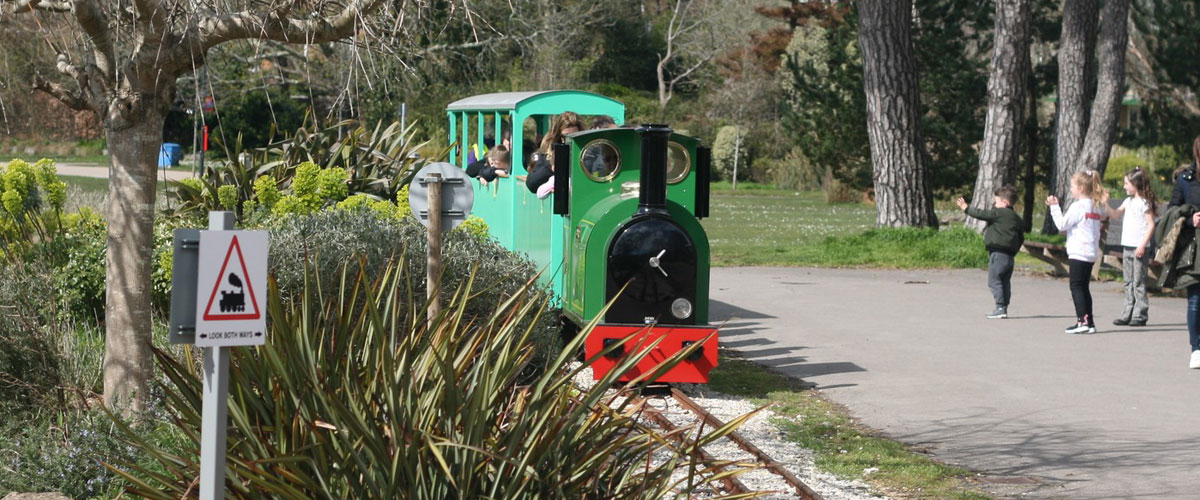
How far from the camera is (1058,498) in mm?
6516

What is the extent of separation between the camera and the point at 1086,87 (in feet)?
79.7

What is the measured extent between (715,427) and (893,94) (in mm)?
14407

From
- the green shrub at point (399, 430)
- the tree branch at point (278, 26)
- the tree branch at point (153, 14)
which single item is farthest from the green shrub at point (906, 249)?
the green shrub at point (399, 430)

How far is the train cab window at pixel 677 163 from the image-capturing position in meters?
9.86

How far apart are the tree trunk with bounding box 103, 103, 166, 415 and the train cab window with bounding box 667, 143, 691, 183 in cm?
415

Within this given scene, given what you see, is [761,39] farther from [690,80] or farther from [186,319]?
[186,319]

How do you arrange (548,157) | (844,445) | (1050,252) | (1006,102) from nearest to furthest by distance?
(844,445) < (548,157) < (1050,252) < (1006,102)

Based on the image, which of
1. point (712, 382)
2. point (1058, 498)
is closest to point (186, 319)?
point (1058, 498)

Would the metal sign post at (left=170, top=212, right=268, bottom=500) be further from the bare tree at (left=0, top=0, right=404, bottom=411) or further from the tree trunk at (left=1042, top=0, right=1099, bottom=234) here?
the tree trunk at (left=1042, top=0, right=1099, bottom=234)

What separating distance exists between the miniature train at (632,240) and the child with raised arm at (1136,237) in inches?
213

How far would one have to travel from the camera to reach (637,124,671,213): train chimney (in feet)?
28.9

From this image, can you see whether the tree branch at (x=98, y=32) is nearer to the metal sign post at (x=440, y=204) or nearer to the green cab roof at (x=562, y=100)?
the metal sign post at (x=440, y=204)

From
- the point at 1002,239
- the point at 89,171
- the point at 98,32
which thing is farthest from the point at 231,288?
the point at 89,171

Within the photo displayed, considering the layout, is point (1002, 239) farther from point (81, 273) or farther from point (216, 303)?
point (216, 303)
